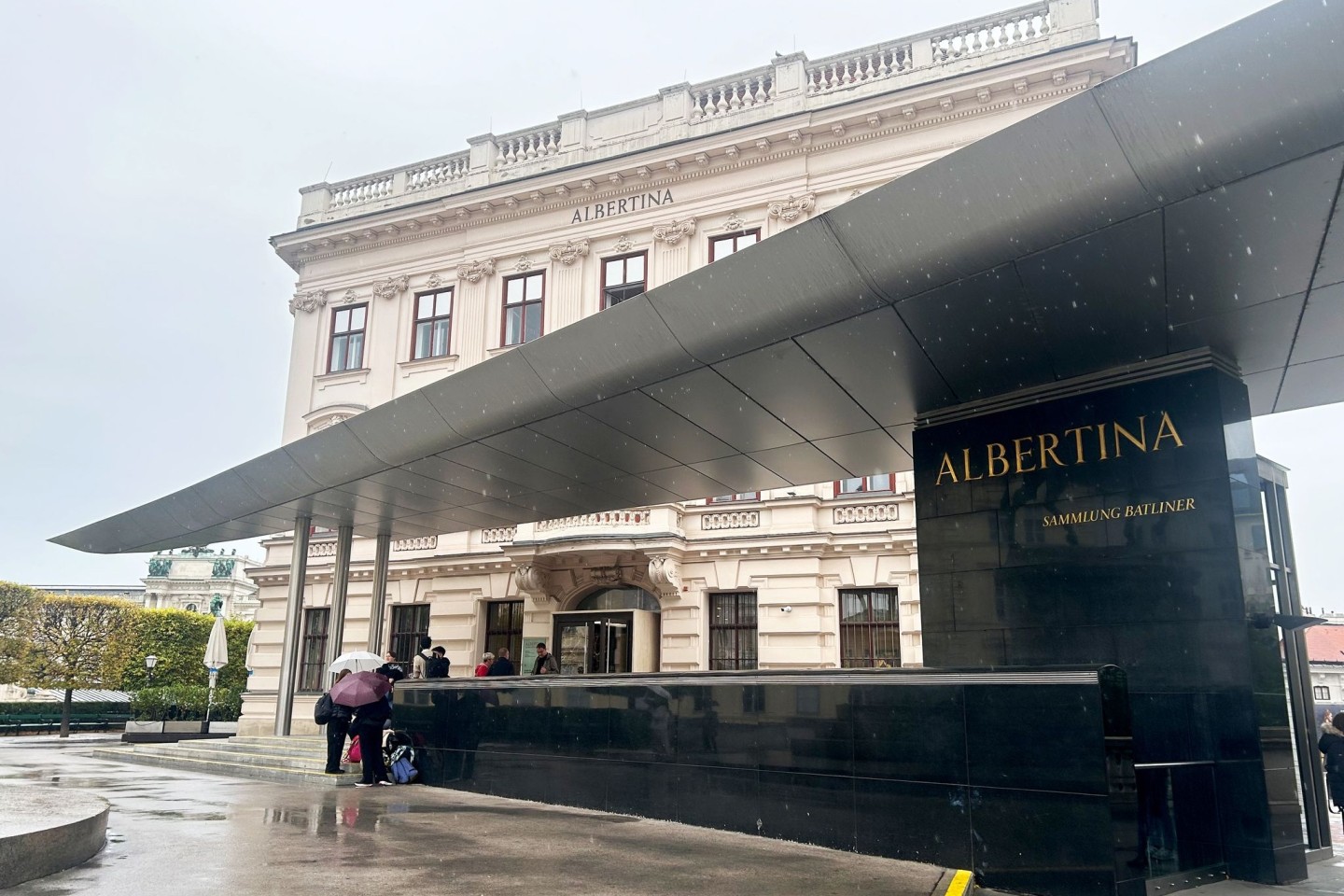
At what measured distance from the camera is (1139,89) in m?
6.30

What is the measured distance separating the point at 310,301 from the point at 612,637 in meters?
15.1

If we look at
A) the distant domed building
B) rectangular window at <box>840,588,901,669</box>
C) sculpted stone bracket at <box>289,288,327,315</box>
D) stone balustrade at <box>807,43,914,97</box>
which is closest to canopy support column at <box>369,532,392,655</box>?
rectangular window at <box>840,588,901,669</box>

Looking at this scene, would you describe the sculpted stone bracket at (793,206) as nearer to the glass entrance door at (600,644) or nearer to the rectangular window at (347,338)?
the glass entrance door at (600,644)

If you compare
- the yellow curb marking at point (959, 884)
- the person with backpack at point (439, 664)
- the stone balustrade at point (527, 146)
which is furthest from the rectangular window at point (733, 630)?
the yellow curb marking at point (959, 884)

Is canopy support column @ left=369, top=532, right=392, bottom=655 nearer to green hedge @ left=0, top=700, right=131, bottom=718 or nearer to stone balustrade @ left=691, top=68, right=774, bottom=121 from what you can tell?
stone balustrade @ left=691, top=68, right=774, bottom=121

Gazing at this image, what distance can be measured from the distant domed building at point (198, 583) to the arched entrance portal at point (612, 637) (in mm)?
97328

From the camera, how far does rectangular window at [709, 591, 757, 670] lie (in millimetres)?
24734

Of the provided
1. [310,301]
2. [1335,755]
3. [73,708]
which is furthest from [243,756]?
[73,708]

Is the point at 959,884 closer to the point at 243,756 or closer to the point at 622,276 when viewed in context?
the point at 243,756

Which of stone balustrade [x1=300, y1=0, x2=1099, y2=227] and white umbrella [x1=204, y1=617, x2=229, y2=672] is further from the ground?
stone balustrade [x1=300, y1=0, x2=1099, y2=227]

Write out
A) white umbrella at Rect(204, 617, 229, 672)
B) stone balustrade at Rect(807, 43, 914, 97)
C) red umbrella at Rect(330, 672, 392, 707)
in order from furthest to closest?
white umbrella at Rect(204, 617, 229, 672)
stone balustrade at Rect(807, 43, 914, 97)
red umbrella at Rect(330, 672, 392, 707)

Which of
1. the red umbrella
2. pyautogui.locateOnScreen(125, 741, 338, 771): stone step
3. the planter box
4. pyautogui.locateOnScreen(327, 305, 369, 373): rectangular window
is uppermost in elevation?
pyautogui.locateOnScreen(327, 305, 369, 373): rectangular window

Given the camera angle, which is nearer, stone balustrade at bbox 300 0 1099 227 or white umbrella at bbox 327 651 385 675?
white umbrella at bbox 327 651 385 675

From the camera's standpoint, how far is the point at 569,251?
93.3ft
